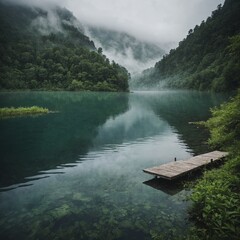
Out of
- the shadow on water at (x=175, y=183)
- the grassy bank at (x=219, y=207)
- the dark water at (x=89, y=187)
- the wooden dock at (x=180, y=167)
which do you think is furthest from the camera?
the wooden dock at (x=180, y=167)

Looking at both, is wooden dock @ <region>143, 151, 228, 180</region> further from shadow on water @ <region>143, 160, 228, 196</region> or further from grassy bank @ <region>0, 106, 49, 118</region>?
grassy bank @ <region>0, 106, 49, 118</region>

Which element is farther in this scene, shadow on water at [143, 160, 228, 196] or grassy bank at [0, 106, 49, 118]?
grassy bank at [0, 106, 49, 118]

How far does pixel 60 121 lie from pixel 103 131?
11986 mm

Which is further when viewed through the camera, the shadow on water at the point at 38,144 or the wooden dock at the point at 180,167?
the shadow on water at the point at 38,144

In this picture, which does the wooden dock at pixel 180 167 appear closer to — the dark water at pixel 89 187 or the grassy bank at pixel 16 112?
the dark water at pixel 89 187

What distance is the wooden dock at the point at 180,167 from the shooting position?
58.0ft

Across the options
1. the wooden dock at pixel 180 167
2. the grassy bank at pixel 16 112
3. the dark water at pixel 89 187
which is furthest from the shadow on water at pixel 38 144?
the wooden dock at pixel 180 167

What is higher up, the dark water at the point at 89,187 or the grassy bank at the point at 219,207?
the grassy bank at the point at 219,207

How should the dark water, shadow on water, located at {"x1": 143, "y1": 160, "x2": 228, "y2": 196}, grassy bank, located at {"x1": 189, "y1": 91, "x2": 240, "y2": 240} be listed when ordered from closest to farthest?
1. grassy bank, located at {"x1": 189, "y1": 91, "x2": 240, "y2": 240}
2. the dark water
3. shadow on water, located at {"x1": 143, "y1": 160, "x2": 228, "y2": 196}

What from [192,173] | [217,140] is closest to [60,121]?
[217,140]

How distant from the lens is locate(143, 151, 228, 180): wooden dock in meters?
17.7

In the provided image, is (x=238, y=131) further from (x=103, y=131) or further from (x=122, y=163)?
(x=103, y=131)

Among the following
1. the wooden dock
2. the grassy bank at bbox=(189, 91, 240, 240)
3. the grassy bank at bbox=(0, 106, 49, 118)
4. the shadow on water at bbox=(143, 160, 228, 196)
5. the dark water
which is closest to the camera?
the grassy bank at bbox=(189, 91, 240, 240)

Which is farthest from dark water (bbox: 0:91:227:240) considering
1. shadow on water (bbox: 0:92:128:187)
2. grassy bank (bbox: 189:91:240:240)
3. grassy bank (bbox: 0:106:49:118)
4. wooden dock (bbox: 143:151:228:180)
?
grassy bank (bbox: 0:106:49:118)
